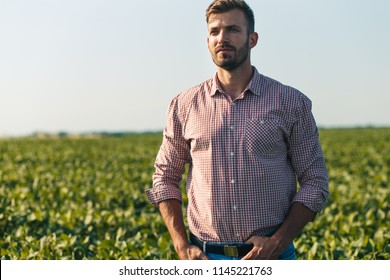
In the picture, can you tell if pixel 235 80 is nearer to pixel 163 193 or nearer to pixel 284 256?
pixel 163 193

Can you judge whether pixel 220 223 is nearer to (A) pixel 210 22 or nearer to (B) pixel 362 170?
(A) pixel 210 22

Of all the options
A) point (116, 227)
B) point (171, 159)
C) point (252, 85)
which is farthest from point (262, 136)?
point (116, 227)

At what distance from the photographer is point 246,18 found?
9.40ft

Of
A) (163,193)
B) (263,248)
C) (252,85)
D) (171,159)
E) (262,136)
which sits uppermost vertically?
(252,85)

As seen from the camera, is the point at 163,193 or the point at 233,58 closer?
the point at 233,58

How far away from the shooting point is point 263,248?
9.18ft

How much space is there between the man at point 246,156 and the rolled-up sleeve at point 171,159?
0.41 feet

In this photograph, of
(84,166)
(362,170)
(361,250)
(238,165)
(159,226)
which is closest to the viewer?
(238,165)

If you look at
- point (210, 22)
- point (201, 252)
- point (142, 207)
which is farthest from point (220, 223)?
point (142, 207)

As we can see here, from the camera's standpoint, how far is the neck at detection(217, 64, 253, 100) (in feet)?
9.66

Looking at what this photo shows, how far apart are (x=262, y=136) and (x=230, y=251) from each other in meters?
0.62

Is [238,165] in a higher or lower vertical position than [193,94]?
lower

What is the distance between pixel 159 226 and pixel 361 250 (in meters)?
2.70

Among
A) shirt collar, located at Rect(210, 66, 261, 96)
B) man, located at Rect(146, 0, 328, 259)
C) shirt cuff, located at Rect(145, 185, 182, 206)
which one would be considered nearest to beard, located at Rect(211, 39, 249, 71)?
man, located at Rect(146, 0, 328, 259)
